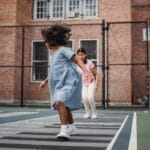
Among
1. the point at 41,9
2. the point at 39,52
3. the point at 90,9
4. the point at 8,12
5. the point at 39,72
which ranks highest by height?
the point at 41,9

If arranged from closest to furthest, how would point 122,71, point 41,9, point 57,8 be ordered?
point 122,71
point 57,8
point 41,9

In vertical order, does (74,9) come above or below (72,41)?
above

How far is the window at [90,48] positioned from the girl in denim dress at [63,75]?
1964 cm

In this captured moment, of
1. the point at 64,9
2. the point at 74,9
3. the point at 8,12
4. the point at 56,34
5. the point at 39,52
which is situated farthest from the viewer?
the point at 64,9

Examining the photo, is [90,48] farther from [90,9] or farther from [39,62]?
[39,62]

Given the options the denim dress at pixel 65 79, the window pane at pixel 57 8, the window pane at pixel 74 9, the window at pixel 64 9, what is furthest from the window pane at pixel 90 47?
the denim dress at pixel 65 79

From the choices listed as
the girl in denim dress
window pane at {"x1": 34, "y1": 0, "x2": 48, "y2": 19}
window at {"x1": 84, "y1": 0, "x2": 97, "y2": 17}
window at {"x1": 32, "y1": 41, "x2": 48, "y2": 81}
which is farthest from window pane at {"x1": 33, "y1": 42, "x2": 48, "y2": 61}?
the girl in denim dress

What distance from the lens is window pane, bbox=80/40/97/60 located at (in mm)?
26641

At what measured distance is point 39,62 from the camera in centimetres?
2697

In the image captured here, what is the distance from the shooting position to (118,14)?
27.1 meters

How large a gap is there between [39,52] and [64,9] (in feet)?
10.2

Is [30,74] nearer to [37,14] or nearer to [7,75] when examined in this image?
[7,75]

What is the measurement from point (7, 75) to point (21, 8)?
413cm

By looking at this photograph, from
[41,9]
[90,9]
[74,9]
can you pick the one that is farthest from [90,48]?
[41,9]
